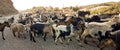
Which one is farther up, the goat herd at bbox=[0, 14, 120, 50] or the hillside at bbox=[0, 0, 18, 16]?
the goat herd at bbox=[0, 14, 120, 50]

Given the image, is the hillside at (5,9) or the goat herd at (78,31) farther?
the hillside at (5,9)

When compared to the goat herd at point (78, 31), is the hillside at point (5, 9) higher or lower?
lower

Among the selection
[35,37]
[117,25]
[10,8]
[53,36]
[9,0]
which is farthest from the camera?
[9,0]

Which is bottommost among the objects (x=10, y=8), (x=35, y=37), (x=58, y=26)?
(x=10, y=8)

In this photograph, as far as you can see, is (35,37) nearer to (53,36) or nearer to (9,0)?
(53,36)

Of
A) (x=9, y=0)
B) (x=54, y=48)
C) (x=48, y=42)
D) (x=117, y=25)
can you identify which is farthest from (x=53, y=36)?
(x=9, y=0)

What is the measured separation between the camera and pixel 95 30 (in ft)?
50.0

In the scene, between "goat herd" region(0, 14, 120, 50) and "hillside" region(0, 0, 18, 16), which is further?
"hillside" region(0, 0, 18, 16)

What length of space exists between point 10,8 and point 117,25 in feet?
133

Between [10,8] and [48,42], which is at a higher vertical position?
[48,42]

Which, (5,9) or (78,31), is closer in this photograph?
(78,31)

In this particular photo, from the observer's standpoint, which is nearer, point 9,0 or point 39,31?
point 39,31

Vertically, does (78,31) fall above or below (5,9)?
above

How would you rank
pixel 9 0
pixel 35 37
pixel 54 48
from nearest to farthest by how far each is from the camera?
pixel 54 48 < pixel 35 37 < pixel 9 0
